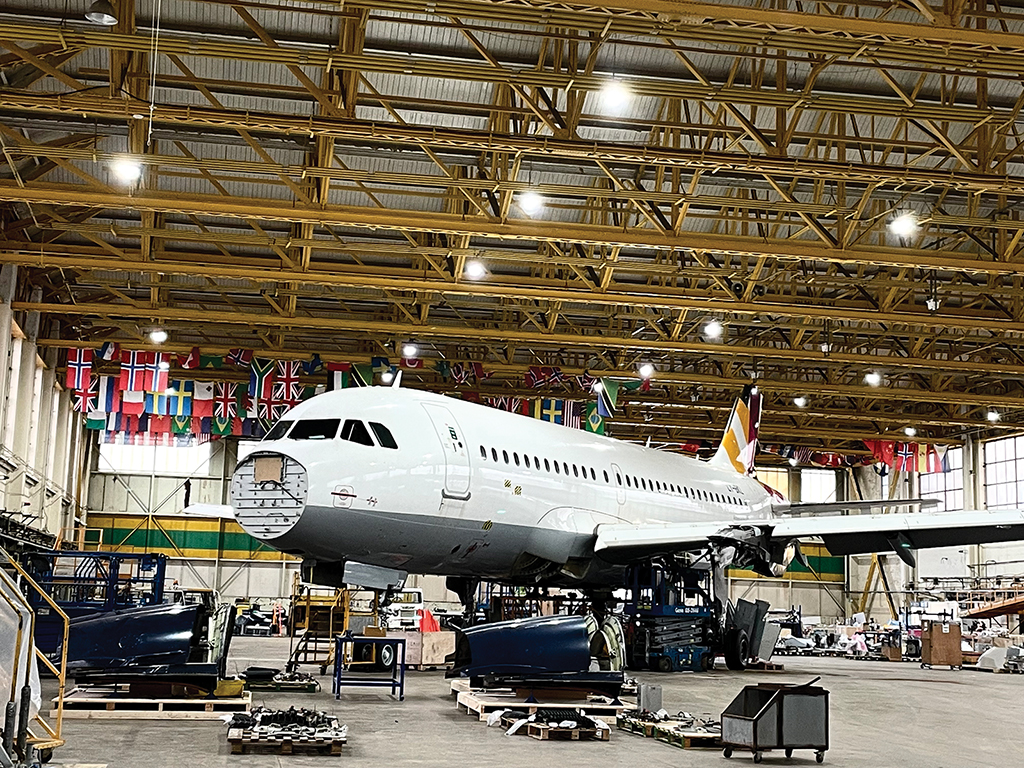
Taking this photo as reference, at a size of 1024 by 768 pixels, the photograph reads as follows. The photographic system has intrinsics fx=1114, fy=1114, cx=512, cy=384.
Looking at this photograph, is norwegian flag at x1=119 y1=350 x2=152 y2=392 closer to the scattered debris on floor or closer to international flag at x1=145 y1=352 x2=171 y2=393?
international flag at x1=145 y1=352 x2=171 y2=393

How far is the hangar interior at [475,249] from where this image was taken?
47.6 ft

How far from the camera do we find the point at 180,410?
34000 mm

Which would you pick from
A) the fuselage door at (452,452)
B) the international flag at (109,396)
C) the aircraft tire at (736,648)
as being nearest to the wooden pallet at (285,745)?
the fuselage door at (452,452)

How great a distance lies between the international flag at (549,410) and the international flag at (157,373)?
11.6m

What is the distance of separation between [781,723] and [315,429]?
8203mm

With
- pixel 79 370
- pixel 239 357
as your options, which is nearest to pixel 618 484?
pixel 239 357

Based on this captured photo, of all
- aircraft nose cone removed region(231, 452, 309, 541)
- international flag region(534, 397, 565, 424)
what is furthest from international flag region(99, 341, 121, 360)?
aircraft nose cone removed region(231, 452, 309, 541)

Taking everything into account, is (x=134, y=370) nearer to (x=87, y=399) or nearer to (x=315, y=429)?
(x=87, y=399)

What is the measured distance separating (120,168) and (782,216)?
48.3 feet

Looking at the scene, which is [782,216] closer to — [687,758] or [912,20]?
[912,20]

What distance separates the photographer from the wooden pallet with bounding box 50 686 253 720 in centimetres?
1262

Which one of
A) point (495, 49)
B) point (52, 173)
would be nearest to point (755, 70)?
point (495, 49)

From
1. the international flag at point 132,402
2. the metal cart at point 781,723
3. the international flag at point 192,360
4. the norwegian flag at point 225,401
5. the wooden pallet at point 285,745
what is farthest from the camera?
the norwegian flag at point 225,401

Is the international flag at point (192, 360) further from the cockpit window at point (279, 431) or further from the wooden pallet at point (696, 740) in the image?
the wooden pallet at point (696, 740)
